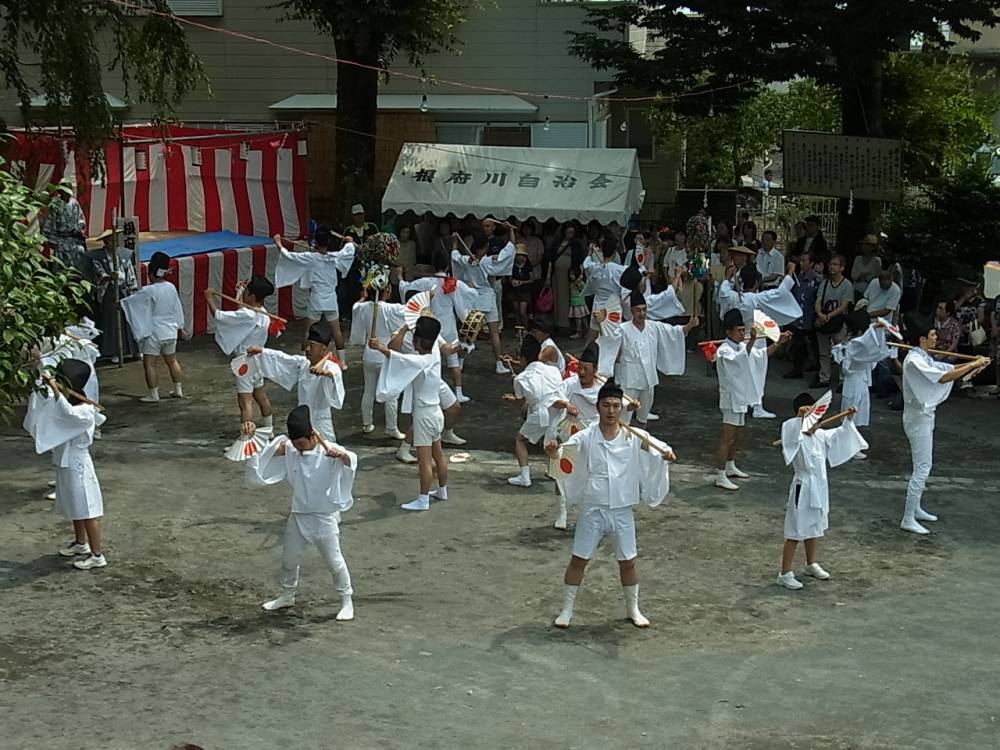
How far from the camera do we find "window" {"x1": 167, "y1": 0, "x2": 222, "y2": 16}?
26.3 metres

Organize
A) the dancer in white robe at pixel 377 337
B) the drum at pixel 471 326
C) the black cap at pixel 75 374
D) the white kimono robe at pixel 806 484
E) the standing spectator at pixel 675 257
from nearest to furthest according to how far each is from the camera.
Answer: the white kimono robe at pixel 806 484, the black cap at pixel 75 374, the dancer in white robe at pixel 377 337, the drum at pixel 471 326, the standing spectator at pixel 675 257

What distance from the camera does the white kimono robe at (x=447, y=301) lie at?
14742 mm

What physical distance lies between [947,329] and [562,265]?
5.86m

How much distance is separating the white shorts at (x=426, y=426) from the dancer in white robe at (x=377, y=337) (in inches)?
62.0

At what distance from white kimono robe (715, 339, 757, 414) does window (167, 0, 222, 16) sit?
57.0ft

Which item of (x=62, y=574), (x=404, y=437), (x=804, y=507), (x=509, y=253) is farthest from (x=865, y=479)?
(x=62, y=574)

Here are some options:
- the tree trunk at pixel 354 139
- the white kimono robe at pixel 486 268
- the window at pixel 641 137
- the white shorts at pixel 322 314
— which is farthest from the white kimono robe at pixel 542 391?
the window at pixel 641 137

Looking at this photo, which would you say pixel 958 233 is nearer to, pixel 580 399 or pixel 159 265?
pixel 580 399

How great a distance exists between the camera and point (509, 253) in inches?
658

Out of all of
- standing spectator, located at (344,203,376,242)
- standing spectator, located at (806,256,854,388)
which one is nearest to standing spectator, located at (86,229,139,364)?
standing spectator, located at (344,203,376,242)

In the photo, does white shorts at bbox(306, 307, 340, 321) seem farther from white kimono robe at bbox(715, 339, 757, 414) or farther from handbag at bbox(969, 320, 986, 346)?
handbag at bbox(969, 320, 986, 346)

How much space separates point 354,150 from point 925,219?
8851 mm

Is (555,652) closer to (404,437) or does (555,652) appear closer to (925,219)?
(404,437)

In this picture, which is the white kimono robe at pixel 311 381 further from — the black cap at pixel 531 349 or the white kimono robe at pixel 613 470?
the white kimono robe at pixel 613 470
